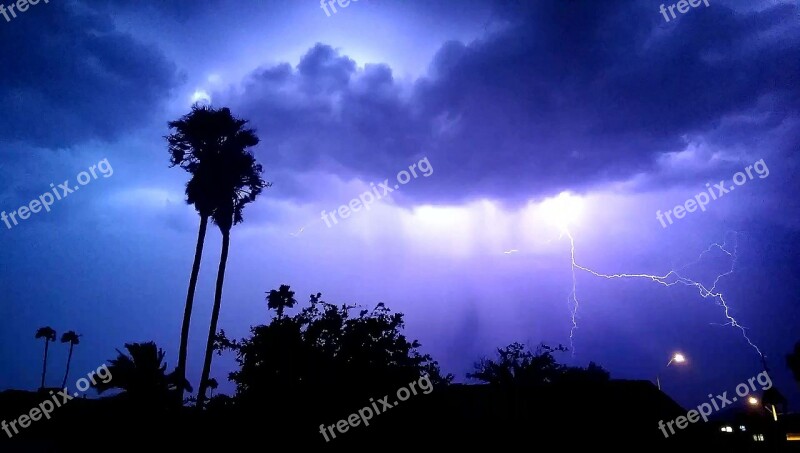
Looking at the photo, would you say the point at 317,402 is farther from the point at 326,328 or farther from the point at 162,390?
the point at 326,328

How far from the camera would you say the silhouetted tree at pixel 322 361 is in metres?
16.1

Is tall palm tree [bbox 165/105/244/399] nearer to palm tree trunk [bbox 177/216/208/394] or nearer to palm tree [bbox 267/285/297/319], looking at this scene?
palm tree trunk [bbox 177/216/208/394]

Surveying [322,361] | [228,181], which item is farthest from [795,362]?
[228,181]

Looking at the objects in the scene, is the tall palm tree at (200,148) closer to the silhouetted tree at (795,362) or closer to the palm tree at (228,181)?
the palm tree at (228,181)

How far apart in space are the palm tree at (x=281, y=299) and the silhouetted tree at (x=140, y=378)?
1228 cm

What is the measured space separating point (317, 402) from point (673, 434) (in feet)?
48.1

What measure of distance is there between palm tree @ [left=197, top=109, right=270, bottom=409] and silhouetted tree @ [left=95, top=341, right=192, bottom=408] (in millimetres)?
4174

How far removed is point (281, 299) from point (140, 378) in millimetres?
13226

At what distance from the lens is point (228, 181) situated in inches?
824

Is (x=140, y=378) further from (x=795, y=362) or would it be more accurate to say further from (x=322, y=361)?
(x=795, y=362)

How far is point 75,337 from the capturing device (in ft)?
222

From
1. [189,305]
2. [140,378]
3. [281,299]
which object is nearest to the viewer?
[140,378]

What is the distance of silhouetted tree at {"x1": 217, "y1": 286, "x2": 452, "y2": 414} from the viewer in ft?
52.9

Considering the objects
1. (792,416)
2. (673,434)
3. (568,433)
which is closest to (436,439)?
(568,433)
